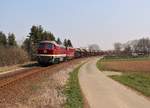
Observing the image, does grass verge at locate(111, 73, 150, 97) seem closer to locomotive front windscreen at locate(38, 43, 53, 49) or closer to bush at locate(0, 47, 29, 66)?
locomotive front windscreen at locate(38, 43, 53, 49)

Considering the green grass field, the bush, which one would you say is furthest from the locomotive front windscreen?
the green grass field

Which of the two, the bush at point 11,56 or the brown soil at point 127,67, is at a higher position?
the bush at point 11,56

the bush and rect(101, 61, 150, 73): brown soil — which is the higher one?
the bush

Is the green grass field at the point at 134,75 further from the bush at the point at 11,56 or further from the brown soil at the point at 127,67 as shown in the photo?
the bush at the point at 11,56

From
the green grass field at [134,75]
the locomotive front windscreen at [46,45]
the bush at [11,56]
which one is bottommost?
the green grass field at [134,75]

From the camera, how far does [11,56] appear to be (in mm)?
52188

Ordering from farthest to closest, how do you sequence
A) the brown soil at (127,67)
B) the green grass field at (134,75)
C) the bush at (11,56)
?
the bush at (11,56)
the brown soil at (127,67)
the green grass field at (134,75)

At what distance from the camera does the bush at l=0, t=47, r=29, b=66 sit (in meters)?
49.7

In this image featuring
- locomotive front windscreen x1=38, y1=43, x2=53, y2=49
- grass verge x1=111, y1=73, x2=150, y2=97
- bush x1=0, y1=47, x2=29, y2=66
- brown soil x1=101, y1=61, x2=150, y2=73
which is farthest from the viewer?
bush x1=0, y1=47, x2=29, y2=66

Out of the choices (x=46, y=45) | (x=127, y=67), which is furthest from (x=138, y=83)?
(x=127, y=67)

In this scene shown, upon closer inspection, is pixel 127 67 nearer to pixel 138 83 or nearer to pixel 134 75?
pixel 134 75

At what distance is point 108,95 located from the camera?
18328mm

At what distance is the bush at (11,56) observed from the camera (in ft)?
163

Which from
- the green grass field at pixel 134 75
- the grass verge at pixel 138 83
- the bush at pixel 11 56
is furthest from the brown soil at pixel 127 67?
the grass verge at pixel 138 83
